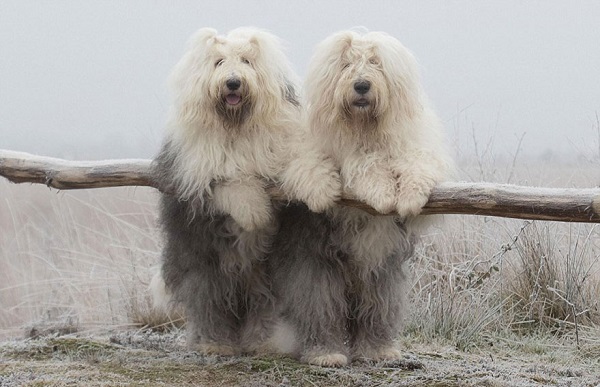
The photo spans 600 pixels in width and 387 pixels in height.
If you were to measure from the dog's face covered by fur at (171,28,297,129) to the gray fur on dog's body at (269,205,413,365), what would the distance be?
1.72 ft

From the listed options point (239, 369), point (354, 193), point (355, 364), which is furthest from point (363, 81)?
point (239, 369)

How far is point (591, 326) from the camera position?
5.50m

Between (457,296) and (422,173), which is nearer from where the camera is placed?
(422,173)

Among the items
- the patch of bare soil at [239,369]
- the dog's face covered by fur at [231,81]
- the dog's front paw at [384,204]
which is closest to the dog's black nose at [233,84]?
the dog's face covered by fur at [231,81]

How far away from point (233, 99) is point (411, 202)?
95cm

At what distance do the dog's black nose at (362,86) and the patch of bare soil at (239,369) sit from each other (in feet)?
4.29

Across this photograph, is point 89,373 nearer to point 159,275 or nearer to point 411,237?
point 159,275

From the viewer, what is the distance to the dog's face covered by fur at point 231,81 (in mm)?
3939

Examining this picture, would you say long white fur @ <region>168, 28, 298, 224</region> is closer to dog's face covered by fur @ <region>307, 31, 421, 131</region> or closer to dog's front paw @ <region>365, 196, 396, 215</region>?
dog's face covered by fur @ <region>307, 31, 421, 131</region>

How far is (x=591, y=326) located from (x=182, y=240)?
274cm

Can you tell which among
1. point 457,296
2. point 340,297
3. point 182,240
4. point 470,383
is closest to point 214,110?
point 182,240

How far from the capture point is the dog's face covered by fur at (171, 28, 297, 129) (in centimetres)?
394

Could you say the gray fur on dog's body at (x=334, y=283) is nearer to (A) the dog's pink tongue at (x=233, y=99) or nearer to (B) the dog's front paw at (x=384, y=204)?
(B) the dog's front paw at (x=384, y=204)

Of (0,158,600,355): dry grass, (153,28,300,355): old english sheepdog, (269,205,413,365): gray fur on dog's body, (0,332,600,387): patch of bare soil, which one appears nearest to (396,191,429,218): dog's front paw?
(269,205,413,365): gray fur on dog's body
